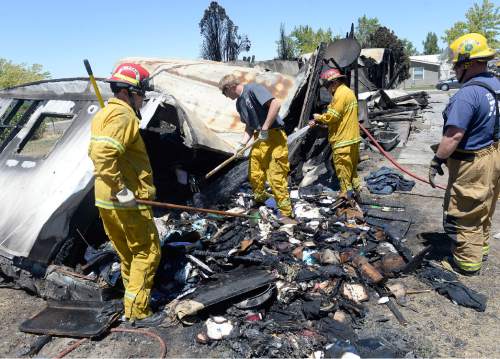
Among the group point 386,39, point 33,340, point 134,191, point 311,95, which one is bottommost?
point 33,340

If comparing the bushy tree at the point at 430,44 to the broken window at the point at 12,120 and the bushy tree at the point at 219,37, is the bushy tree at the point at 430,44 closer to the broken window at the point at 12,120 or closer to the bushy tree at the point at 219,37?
the bushy tree at the point at 219,37

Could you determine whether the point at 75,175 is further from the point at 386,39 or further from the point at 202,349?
the point at 386,39

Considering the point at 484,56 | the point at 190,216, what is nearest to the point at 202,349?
the point at 190,216

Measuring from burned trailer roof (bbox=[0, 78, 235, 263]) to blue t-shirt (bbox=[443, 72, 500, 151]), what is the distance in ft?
8.77

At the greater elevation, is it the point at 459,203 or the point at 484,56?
the point at 484,56

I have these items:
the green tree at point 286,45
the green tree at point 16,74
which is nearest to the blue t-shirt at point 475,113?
the green tree at point 16,74

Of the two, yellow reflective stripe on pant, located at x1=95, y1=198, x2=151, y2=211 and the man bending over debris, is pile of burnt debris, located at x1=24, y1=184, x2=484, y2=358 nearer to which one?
the man bending over debris

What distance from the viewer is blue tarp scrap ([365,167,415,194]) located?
20.2 ft

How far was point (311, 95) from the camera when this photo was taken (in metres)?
6.68

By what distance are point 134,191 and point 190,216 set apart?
2.15m

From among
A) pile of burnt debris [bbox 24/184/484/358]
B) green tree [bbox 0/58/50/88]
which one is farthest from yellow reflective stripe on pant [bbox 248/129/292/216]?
green tree [bbox 0/58/50/88]

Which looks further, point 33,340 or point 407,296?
point 407,296

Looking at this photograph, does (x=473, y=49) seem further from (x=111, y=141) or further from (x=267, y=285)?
(x=111, y=141)

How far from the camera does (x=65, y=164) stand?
390cm
